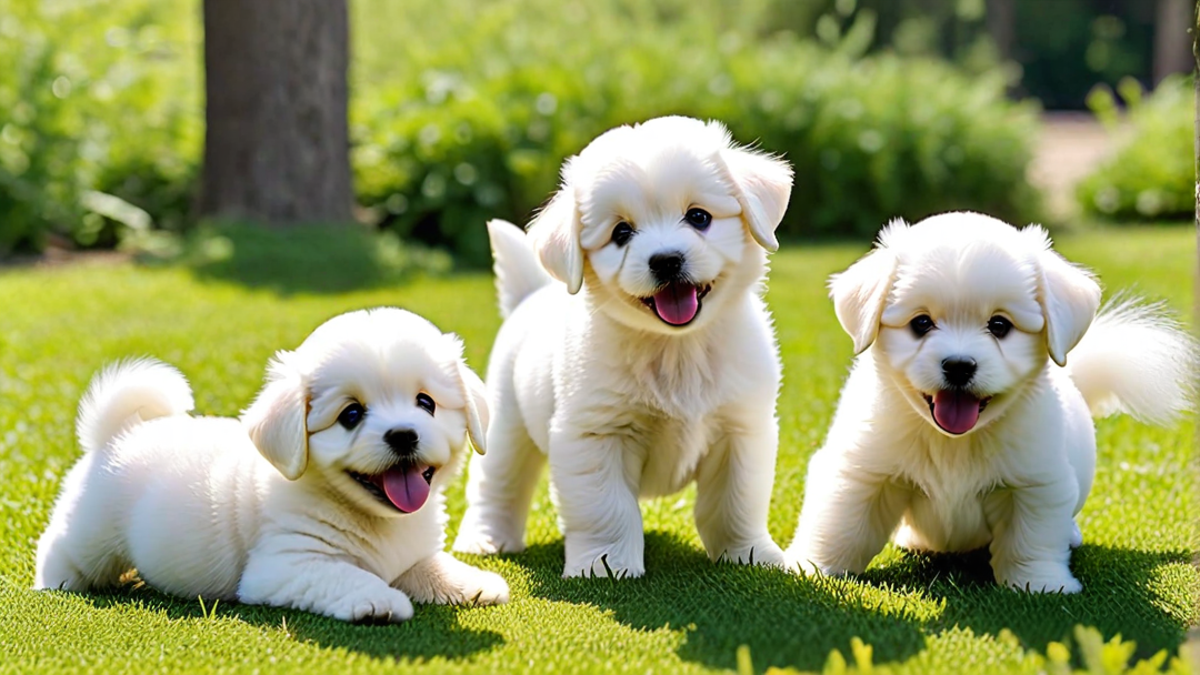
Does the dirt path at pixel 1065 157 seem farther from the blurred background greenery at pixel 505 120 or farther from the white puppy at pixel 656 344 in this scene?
the white puppy at pixel 656 344

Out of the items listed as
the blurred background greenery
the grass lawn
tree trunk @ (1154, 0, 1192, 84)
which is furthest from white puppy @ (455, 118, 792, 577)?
tree trunk @ (1154, 0, 1192, 84)

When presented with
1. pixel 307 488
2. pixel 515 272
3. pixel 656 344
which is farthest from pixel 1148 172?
pixel 307 488

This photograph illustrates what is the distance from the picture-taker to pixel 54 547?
445 cm

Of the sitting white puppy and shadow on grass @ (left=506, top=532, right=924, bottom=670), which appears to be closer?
shadow on grass @ (left=506, top=532, right=924, bottom=670)

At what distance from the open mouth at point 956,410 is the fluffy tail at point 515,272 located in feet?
6.16

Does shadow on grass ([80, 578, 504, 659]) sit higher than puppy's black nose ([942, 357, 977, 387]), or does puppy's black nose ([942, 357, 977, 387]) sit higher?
puppy's black nose ([942, 357, 977, 387])

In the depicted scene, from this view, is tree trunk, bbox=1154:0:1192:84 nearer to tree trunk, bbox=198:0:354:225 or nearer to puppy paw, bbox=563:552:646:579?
tree trunk, bbox=198:0:354:225

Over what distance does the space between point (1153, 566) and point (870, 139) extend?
447 inches

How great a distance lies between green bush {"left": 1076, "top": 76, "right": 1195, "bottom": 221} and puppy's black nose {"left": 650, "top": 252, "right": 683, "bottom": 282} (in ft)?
48.2

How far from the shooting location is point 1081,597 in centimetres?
407

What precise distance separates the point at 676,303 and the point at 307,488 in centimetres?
125

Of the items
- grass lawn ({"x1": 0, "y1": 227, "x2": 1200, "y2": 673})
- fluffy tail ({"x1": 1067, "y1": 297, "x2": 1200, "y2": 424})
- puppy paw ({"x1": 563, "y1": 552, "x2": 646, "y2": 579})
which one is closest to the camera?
grass lawn ({"x1": 0, "y1": 227, "x2": 1200, "y2": 673})

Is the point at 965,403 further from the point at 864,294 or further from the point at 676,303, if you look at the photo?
the point at 676,303

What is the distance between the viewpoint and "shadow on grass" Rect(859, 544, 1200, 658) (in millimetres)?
3691
